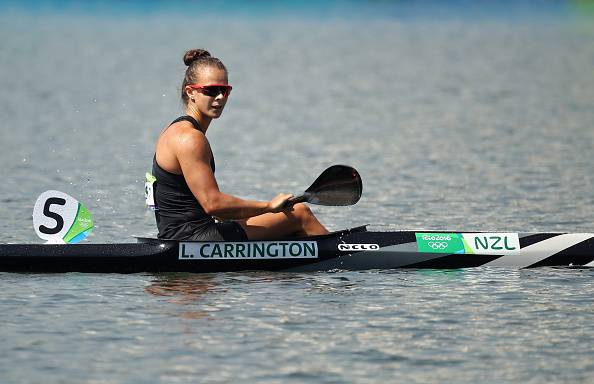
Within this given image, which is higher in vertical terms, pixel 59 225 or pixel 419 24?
pixel 419 24

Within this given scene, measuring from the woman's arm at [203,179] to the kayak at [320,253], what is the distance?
1.30ft

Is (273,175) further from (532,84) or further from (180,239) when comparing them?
(532,84)

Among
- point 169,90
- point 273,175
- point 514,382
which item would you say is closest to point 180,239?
point 514,382

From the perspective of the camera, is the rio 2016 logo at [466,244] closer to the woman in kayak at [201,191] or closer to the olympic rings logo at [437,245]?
the olympic rings logo at [437,245]

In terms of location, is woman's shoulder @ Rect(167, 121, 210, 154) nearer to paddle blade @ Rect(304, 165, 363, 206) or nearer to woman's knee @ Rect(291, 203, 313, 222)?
woman's knee @ Rect(291, 203, 313, 222)

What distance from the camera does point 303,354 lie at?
880 cm

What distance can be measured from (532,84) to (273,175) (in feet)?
51.6

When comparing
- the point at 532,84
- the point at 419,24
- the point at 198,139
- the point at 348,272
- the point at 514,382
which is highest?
the point at 419,24

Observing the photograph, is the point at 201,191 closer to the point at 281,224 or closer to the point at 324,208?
the point at 281,224

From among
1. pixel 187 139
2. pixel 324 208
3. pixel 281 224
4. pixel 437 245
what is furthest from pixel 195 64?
pixel 324 208

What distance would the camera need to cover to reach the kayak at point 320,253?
10961 mm

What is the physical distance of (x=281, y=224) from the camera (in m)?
11.2

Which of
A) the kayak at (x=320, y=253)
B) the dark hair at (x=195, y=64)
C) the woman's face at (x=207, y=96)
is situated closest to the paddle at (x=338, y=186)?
the kayak at (x=320, y=253)

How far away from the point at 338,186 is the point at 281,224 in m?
0.58
